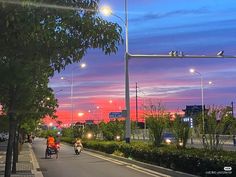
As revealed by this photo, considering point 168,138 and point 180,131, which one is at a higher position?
point 180,131

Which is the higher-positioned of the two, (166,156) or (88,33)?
(88,33)

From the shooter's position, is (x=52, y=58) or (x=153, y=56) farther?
(x=153, y=56)

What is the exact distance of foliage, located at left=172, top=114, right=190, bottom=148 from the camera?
2467 centimetres

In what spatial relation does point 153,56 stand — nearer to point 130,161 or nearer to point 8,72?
point 130,161

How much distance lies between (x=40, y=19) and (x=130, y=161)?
21209mm

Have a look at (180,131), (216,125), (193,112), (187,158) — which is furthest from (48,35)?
(193,112)

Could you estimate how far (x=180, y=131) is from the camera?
24.8 meters

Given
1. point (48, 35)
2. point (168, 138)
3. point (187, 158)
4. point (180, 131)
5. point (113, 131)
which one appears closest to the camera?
point (48, 35)

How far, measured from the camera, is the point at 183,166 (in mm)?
19188

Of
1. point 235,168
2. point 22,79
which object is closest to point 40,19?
point 22,79

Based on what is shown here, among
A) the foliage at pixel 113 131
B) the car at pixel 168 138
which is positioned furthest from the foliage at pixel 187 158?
the foliage at pixel 113 131

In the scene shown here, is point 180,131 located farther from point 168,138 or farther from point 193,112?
point 193,112

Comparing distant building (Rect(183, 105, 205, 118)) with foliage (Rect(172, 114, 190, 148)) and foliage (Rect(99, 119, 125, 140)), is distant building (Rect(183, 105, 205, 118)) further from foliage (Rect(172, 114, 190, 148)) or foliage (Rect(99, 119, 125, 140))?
foliage (Rect(99, 119, 125, 140))

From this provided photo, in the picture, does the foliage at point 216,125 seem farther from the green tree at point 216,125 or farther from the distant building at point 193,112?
the distant building at point 193,112
